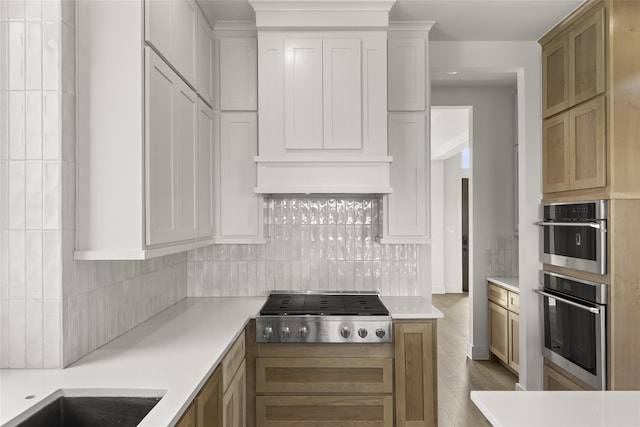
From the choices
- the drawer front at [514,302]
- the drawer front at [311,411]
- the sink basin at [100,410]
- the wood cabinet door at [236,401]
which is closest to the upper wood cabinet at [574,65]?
the drawer front at [514,302]

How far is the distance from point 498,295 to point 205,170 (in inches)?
113

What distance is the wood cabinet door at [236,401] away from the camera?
81.0 inches

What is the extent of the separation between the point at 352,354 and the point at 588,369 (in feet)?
4.51

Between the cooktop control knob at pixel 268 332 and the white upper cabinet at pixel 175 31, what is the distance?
1.39 meters

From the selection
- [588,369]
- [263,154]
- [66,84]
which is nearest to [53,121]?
[66,84]

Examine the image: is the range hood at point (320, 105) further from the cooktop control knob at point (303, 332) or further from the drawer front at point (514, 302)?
the drawer front at point (514, 302)

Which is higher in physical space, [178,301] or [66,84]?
[66,84]

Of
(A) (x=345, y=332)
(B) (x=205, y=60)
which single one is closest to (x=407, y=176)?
(A) (x=345, y=332)

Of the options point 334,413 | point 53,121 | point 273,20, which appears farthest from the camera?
point 273,20

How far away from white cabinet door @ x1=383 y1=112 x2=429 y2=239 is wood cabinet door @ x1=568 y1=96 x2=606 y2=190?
2.94 feet

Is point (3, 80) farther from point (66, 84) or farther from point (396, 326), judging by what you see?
point (396, 326)

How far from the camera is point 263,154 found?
2.88 meters

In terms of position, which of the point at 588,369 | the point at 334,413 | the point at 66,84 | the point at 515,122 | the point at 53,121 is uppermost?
the point at 515,122

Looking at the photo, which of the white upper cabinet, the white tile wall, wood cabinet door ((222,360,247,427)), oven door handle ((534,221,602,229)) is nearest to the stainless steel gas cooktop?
wood cabinet door ((222,360,247,427))
